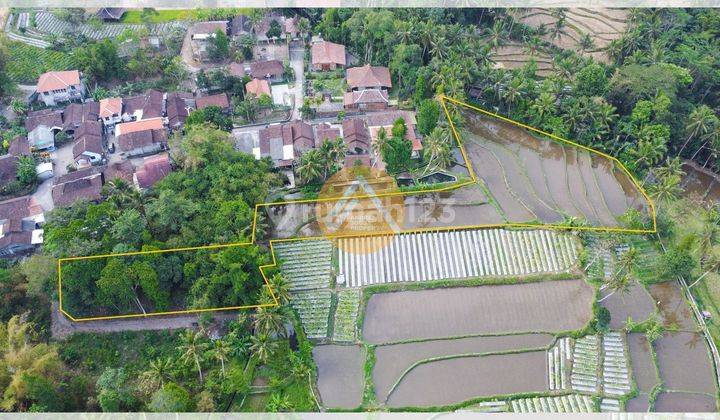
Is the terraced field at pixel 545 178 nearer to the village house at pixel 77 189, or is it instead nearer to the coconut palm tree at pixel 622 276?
the coconut palm tree at pixel 622 276

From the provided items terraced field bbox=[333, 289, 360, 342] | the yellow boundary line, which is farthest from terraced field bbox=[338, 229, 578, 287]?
terraced field bbox=[333, 289, 360, 342]

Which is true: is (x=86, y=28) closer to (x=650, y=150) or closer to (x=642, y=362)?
(x=650, y=150)

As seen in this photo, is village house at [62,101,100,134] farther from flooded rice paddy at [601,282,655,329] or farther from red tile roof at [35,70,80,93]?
flooded rice paddy at [601,282,655,329]

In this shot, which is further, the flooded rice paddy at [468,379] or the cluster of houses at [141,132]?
the cluster of houses at [141,132]

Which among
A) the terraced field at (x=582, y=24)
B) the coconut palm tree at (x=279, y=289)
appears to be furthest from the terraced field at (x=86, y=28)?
the terraced field at (x=582, y=24)

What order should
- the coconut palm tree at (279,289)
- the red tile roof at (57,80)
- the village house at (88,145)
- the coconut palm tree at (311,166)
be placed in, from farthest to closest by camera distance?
the red tile roof at (57,80) → the village house at (88,145) → the coconut palm tree at (311,166) → the coconut palm tree at (279,289)

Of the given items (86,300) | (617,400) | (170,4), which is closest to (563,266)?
(617,400)

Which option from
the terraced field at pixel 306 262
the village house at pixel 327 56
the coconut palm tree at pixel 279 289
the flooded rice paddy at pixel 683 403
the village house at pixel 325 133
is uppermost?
the village house at pixel 327 56
